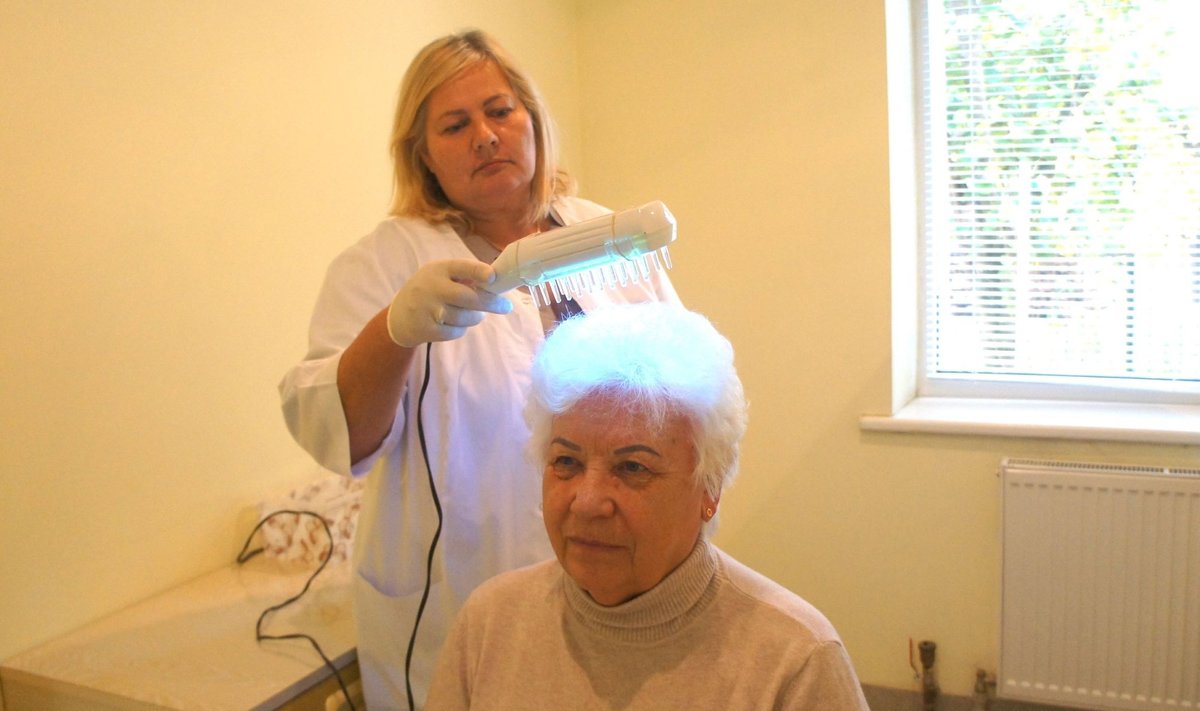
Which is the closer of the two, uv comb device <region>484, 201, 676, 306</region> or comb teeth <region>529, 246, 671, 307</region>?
uv comb device <region>484, 201, 676, 306</region>

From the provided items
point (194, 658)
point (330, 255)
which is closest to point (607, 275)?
point (194, 658)

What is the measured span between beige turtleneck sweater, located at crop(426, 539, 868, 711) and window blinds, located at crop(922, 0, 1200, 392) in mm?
2029

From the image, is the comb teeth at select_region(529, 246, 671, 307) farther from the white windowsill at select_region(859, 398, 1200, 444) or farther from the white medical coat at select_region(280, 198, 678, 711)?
the white windowsill at select_region(859, 398, 1200, 444)

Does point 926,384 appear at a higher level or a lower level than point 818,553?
higher

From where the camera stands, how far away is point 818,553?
293 cm

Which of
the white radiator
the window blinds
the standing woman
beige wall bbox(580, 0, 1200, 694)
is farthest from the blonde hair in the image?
the window blinds

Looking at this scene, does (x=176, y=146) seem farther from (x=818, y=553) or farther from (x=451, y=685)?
(x=818, y=553)

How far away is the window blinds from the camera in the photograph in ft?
8.79

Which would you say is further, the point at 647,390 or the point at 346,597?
the point at 346,597

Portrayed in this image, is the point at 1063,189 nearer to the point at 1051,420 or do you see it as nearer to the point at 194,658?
the point at 1051,420

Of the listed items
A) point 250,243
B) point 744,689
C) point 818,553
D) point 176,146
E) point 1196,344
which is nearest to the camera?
point 744,689

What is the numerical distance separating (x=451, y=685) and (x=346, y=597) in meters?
0.69

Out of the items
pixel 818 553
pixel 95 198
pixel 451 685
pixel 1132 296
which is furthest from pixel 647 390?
pixel 1132 296

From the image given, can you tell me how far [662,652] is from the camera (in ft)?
3.83
